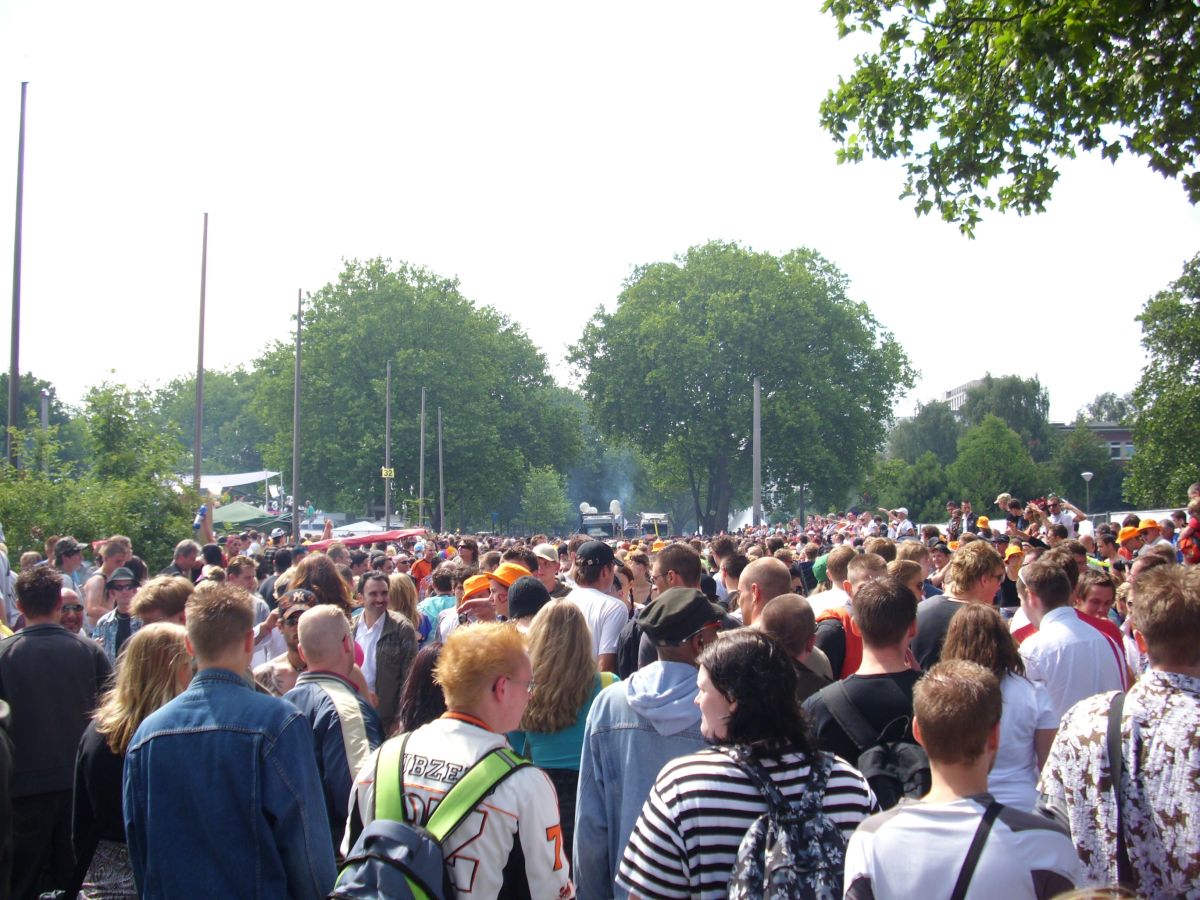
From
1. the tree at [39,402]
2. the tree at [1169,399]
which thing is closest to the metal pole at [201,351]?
the tree at [1169,399]

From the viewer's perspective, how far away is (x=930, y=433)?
103750mm

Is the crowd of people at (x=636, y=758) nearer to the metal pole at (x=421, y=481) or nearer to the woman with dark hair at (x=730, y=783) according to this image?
the woman with dark hair at (x=730, y=783)

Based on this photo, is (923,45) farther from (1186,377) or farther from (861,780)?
(1186,377)

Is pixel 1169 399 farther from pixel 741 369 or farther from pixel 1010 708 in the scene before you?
pixel 1010 708

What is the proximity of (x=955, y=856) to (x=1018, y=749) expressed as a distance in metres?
1.79

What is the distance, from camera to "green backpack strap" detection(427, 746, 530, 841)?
10.2 feet

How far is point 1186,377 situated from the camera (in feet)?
171

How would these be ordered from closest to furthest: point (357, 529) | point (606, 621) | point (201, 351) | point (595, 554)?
point (606, 621)
point (595, 554)
point (201, 351)
point (357, 529)

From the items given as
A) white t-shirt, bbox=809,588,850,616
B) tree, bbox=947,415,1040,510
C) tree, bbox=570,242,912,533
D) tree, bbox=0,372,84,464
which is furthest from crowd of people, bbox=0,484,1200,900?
tree, bbox=0,372,84,464

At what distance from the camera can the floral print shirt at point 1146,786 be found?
326 cm

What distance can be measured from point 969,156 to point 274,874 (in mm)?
10303

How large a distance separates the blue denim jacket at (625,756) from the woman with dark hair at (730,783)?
0.85m

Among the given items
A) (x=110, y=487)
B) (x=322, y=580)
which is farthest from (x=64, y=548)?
(x=110, y=487)

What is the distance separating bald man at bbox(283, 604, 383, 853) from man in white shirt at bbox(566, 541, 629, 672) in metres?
2.28
